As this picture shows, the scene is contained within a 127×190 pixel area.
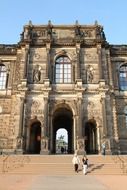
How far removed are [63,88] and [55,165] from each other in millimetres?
10197

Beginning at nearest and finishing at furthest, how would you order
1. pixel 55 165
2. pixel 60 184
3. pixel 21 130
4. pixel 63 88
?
pixel 60 184, pixel 55 165, pixel 21 130, pixel 63 88

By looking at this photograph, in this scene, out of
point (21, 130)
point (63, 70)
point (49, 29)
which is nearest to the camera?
point (21, 130)

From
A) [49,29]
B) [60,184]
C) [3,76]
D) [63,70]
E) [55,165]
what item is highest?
[49,29]

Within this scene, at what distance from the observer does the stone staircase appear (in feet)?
51.6

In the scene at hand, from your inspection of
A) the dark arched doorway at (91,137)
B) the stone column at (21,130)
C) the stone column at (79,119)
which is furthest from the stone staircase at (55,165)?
the dark arched doorway at (91,137)

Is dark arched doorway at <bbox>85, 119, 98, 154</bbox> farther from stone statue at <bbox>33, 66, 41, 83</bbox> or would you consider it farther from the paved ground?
the paved ground

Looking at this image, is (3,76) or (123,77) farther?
(123,77)

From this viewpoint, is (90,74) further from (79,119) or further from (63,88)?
(79,119)

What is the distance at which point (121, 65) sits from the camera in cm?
2825

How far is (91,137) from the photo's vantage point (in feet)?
88.3

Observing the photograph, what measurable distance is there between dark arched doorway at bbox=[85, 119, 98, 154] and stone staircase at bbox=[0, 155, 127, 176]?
6.89m

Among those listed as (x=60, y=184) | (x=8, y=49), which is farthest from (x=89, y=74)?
(x=60, y=184)

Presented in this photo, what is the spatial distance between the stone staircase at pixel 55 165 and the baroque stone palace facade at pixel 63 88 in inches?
165

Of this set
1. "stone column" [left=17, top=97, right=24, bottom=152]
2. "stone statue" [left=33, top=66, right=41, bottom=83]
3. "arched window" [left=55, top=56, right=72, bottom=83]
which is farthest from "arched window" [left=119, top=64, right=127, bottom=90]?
"stone column" [left=17, top=97, right=24, bottom=152]
